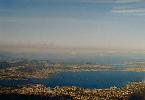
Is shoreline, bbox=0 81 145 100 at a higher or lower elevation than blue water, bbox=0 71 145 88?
lower

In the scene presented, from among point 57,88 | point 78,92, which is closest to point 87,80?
point 78,92

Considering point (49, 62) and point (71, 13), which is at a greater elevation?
point (71, 13)

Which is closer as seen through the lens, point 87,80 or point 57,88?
point 57,88

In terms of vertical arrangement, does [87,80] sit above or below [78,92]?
above

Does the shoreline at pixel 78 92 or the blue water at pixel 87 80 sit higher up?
the blue water at pixel 87 80

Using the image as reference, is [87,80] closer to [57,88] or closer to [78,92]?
[78,92]

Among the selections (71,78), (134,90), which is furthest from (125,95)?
(71,78)

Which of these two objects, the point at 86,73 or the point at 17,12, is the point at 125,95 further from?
the point at 17,12
